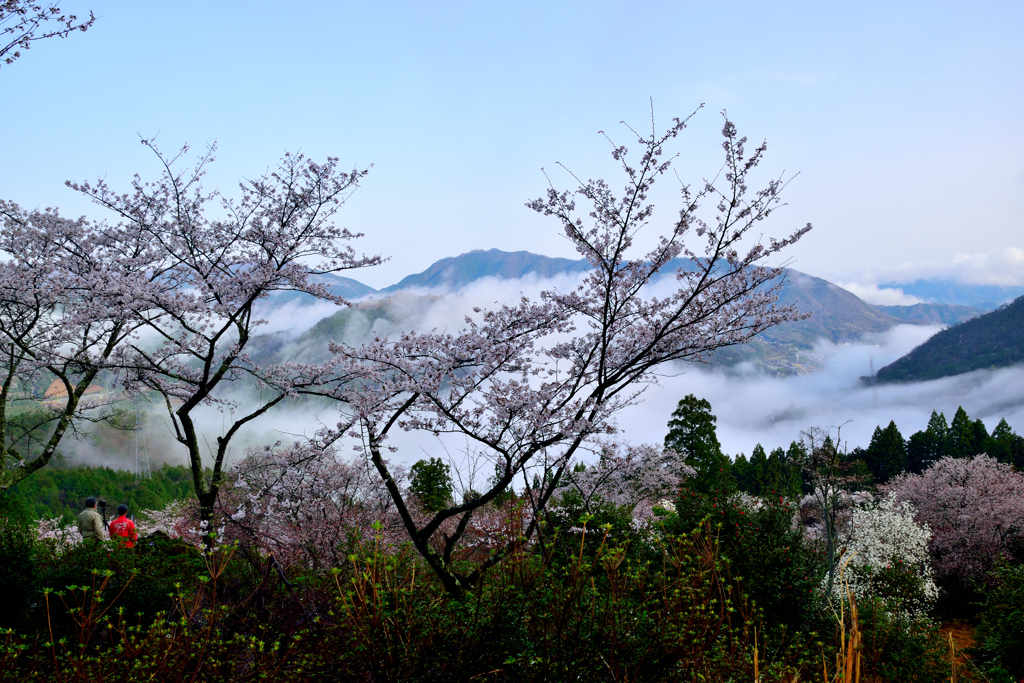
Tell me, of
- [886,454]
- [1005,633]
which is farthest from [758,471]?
[1005,633]

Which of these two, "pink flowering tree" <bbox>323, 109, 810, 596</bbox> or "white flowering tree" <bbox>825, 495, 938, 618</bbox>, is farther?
"white flowering tree" <bbox>825, 495, 938, 618</bbox>

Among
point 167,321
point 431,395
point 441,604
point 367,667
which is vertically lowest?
point 367,667

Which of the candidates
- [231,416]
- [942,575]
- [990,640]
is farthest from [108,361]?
[942,575]

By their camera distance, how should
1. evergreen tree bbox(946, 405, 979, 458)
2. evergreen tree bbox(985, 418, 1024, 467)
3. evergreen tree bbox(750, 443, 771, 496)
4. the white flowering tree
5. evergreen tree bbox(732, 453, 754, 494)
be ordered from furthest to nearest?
1. evergreen tree bbox(732, 453, 754, 494)
2. evergreen tree bbox(750, 443, 771, 496)
3. evergreen tree bbox(946, 405, 979, 458)
4. evergreen tree bbox(985, 418, 1024, 467)
5. the white flowering tree

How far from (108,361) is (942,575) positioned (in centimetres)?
2119

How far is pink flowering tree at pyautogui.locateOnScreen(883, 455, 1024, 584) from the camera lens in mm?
16203

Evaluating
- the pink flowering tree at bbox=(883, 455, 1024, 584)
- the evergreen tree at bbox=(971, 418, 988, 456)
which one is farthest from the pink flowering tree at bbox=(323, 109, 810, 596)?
the evergreen tree at bbox=(971, 418, 988, 456)

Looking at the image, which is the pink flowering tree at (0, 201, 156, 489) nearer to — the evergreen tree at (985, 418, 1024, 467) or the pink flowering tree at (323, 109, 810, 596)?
the pink flowering tree at (323, 109, 810, 596)

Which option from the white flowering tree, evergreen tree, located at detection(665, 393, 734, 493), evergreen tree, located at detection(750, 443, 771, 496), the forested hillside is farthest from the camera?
evergreen tree, located at detection(750, 443, 771, 496)

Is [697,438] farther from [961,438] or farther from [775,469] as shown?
[961,438]

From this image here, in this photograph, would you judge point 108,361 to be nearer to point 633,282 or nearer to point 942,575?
point 633,282

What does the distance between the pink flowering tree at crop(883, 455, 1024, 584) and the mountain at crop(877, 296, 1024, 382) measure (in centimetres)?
11024

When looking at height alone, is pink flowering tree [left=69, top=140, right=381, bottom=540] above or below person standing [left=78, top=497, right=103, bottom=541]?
above

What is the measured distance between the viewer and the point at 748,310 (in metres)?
5.99
